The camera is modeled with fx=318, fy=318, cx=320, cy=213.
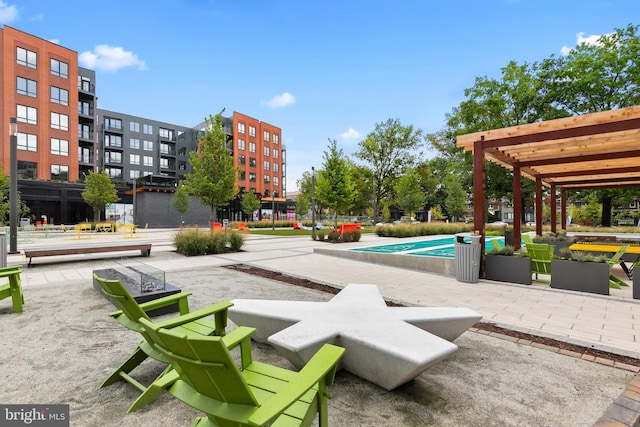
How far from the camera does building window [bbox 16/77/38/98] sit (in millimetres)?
34025

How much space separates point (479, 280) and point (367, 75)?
2336 cm

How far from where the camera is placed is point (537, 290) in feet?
22.7

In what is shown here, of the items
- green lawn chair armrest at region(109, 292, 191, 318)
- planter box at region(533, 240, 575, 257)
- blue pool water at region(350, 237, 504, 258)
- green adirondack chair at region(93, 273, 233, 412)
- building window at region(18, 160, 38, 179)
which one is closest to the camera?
green adirondack chair at region(93, 273, 233, 412)

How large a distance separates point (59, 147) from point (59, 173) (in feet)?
9.95

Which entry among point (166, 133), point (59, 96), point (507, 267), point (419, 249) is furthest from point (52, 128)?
point (507, 267)

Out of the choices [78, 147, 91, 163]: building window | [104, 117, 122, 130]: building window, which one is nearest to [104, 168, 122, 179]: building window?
[104, 117, 122, 130]: building window

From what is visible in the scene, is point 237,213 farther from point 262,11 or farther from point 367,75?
point 262,11

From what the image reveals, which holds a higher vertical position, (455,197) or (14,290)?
(455,197)

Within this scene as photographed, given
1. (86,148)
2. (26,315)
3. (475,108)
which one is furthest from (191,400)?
(86,148)

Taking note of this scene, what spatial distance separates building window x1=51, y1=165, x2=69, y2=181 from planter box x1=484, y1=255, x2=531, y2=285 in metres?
43.9

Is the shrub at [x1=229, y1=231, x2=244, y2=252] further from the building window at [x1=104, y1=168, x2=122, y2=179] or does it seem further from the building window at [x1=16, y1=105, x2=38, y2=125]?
the building window at [x1=104, y1=168, x2=122, y2=179]

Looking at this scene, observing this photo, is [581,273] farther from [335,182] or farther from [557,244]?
[335,182]

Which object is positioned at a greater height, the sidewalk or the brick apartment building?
the brick apartment building

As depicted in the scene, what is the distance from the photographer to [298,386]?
1.71 m
